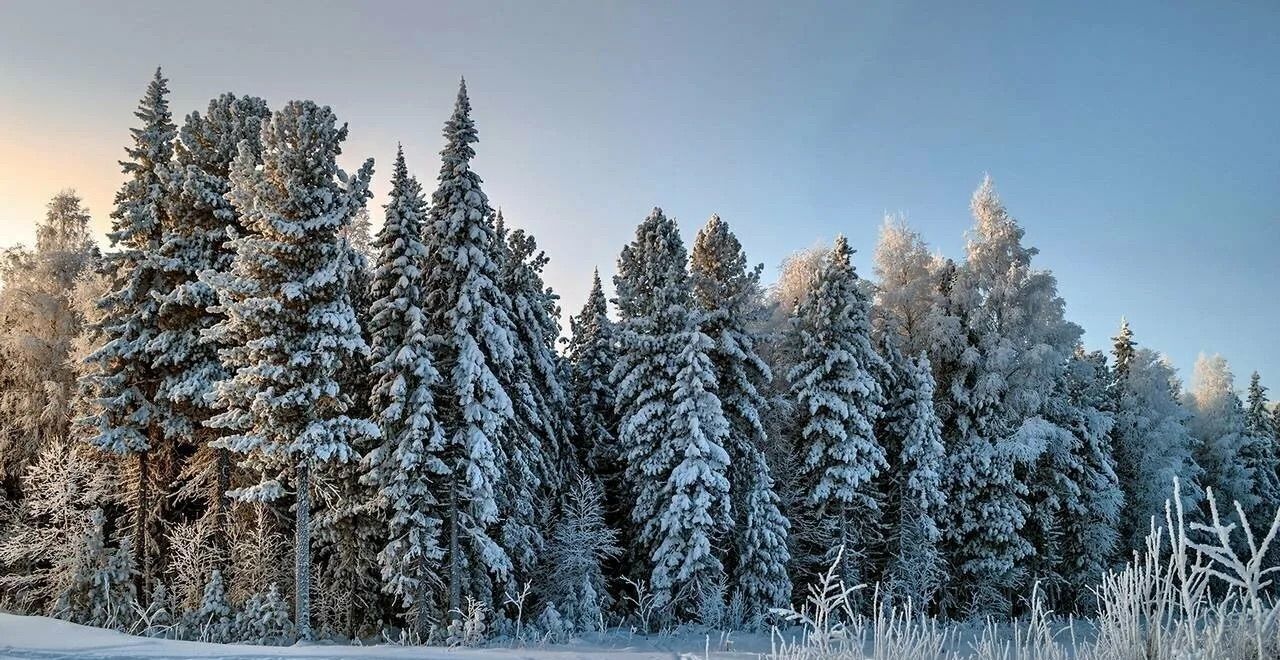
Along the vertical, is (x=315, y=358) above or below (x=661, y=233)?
below

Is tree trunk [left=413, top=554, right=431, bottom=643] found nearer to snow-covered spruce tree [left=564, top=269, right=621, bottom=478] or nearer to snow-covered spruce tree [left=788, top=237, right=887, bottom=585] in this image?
snow-covered spruce tree [left=564, top=269, right=621, bottom=478]

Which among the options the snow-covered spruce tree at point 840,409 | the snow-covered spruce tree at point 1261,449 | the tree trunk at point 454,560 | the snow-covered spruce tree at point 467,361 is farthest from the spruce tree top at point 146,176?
the snow-covered spruce tree at point 1261,449

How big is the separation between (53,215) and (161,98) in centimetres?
918

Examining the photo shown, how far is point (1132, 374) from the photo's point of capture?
1449 inches

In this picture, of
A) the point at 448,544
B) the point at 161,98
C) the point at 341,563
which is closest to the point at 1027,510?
the point at 448,544

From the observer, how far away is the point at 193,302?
843 inches

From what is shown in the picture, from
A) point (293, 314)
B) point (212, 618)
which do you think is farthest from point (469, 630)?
point (293, 314)

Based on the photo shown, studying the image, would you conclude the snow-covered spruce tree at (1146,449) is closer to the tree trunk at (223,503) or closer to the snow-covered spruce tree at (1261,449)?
the snow-covered spruce tree at (1261,449)

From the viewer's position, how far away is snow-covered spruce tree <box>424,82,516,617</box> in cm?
1992

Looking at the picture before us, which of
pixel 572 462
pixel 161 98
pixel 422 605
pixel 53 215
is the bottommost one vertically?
pixel 422 605

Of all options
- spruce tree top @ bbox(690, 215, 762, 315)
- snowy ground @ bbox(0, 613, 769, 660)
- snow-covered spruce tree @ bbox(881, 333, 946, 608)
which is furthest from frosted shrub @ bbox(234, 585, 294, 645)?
snow-covered spruce tree @ bbox(881, 333, 946, 608)

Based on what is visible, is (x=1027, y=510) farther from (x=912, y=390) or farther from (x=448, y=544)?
(x=448, y=544)

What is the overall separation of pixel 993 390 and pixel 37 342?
33719 mm

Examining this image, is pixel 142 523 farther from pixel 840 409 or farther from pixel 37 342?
pixel 840 409
